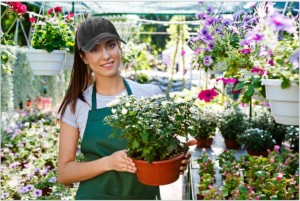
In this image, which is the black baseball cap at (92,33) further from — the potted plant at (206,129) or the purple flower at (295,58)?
the potted plant at (206,129)

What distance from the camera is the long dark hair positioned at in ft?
6.23

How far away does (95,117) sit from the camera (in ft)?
6.09

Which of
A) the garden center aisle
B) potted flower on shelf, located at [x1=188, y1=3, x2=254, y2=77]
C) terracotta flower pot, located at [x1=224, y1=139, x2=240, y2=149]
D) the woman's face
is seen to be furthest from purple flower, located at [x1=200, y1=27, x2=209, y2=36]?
terracotta flower pot, located at [x1=224, y1=139, x2=240, y2=149]

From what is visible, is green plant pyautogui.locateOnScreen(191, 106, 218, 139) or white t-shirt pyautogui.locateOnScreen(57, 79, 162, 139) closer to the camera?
white t-shirt pyautogui.locateOnScreen(57, 79, 162, 139)

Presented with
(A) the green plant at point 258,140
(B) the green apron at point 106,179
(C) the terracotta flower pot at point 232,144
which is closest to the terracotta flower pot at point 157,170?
(B) the green apron at point 106,179

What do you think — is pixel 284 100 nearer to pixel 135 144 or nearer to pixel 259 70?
pixel 259 70

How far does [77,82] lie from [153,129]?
0.59 meters

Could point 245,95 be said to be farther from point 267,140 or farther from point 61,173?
point 267,140

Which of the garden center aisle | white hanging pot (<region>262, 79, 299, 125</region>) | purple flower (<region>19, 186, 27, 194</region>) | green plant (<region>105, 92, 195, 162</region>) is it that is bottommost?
the garden center aisle

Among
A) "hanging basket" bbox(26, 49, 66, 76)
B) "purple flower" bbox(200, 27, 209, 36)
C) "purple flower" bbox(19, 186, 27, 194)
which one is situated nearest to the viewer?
"purple flower" bbox(200, 27, 209, 36)

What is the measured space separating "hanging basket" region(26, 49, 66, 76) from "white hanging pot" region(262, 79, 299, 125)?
1788 mm

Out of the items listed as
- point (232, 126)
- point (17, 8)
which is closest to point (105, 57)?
point (17, 8)

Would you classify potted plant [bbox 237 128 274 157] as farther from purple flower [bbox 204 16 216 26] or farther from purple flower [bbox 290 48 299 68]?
purple flower [bbox 290 48 299 68]

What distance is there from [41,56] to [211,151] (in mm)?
2689
